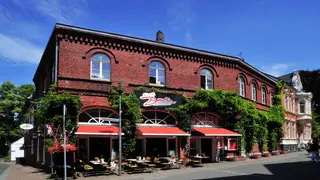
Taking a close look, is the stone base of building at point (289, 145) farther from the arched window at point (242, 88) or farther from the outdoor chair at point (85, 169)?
the outdoor chair at point (85, 169)

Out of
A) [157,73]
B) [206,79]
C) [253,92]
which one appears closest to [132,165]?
[157,73]

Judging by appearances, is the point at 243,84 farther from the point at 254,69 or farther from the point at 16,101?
the point at 16,101

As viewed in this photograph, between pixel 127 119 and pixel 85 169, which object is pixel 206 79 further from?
pixel 85 169

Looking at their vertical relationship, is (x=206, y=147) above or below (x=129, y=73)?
below

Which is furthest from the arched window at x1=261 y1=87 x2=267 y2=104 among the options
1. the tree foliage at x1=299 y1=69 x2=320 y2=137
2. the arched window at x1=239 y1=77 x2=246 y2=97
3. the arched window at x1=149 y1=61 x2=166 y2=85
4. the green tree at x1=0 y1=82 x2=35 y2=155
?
the green tree at x1=0 y1=82 x2=35 y2=155

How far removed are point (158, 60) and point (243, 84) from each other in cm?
985

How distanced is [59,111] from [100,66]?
3856mm

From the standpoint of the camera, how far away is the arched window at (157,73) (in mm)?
21781

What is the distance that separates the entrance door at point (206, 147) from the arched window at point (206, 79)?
160 inches

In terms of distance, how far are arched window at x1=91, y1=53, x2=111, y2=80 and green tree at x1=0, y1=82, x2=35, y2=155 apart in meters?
43.5

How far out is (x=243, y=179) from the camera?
46.9 feet

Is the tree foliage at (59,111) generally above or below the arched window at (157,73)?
below

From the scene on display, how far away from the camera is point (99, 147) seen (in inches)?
745

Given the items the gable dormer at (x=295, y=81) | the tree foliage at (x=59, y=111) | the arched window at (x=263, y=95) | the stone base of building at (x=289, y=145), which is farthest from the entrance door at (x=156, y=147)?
the gable dormer at (x=295, y=81)
